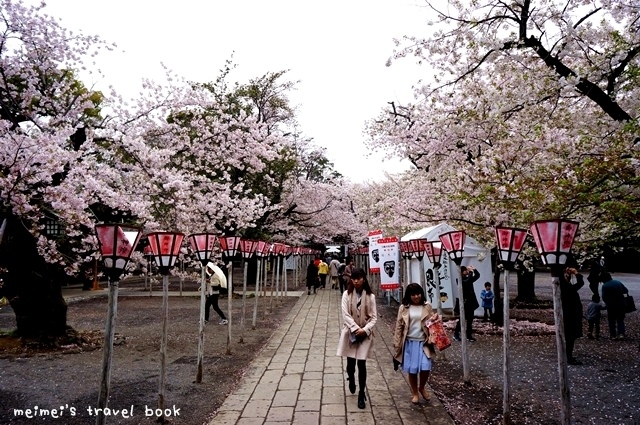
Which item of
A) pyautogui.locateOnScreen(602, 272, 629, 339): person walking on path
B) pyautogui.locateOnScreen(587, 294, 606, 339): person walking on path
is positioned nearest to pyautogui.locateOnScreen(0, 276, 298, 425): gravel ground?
pyautogui.locateOnScreen(587, 294, 606, 339): person walking on path

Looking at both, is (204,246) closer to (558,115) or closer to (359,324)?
(359,324)

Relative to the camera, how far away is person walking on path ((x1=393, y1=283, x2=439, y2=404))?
5.79 meters

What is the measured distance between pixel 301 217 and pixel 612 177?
79.6 feet

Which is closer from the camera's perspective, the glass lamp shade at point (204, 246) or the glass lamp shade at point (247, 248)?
the glass lamp shade at point (204, 246)

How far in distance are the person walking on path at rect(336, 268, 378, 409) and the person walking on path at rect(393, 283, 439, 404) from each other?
36 centimetres

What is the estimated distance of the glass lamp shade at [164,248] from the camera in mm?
6137

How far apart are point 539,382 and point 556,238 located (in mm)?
3935

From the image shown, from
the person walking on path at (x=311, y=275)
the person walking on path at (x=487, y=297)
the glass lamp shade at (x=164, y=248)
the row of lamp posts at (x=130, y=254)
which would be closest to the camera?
the row of lamp posts at (x=130, y=254)

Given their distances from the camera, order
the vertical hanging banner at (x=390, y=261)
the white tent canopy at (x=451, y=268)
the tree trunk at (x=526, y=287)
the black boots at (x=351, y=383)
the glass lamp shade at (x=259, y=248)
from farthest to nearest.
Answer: the tree trunk at (x=526, y=287) → the vertical hanging banner at (x=390, y=261) → the white tent canopy at (x=451, y=268) → the glass lamp shade at (x=259, y=248) → the black boots at (x=351, y=383)

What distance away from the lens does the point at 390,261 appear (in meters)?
Answer: 14.2

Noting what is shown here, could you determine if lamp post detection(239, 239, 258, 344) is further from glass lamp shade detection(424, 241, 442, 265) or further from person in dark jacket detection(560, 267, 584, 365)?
person in dark jacket detection(560, 267, 584, 365)

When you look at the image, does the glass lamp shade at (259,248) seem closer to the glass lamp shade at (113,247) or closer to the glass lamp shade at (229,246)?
the glass lamp shade at (229,246)

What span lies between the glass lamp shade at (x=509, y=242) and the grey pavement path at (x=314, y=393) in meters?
2.12

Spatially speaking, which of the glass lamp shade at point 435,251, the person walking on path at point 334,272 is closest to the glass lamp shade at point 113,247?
the glass lamp shade at point 435,251
